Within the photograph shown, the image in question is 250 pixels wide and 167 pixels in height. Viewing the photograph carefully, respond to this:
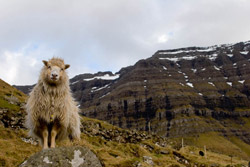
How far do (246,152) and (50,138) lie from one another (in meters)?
202

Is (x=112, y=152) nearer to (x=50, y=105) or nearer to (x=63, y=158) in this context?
(x=50, y=105)

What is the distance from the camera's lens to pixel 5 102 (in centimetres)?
3744

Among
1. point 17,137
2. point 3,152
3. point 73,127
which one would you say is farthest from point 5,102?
point 73,127

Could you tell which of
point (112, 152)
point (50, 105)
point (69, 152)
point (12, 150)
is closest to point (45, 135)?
point (50, 105)

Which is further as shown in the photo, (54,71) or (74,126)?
(74,126)

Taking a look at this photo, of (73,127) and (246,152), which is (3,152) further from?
(246,152)

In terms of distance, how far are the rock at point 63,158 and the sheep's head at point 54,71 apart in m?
Result: 2.89

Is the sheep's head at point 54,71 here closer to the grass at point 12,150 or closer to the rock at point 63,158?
the rock at point 63,158

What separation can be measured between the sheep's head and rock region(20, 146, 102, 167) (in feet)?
9.48

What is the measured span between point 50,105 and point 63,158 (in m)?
2.58

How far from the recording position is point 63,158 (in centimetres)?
829

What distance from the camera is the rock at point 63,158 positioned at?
26.5ft

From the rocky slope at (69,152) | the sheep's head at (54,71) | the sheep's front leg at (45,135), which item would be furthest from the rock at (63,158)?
the sheep's head at (54,71)

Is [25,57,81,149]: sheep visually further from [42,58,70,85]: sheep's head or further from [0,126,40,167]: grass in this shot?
[0,126,40,167]: grass
